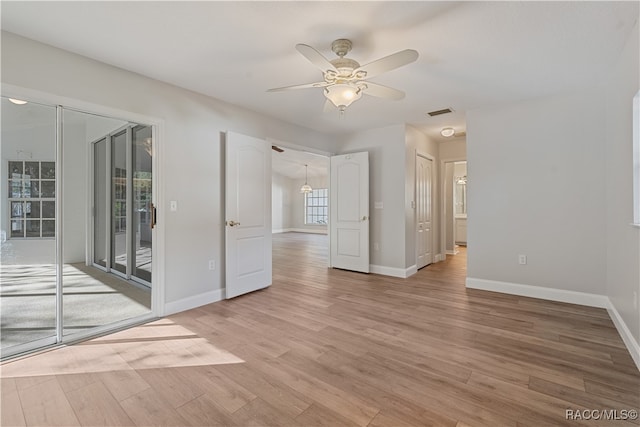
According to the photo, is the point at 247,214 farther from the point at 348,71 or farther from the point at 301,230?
the point at 301,230

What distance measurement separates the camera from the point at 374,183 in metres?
5.34

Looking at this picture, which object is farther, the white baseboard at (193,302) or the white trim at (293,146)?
the white trim at (293,146)

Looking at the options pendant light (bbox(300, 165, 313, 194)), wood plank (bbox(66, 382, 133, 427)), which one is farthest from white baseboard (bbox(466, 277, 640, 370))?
pendant light (bbox(300, 165, 313, 194))

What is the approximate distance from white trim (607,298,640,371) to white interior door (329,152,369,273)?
3101 millimetres

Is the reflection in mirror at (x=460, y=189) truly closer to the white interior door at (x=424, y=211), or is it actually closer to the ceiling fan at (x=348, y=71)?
the white interior door at (x=424, y=211)

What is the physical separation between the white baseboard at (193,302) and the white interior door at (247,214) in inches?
5.4

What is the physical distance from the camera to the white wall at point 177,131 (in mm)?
2467

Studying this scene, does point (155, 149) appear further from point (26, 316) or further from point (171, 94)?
point (26, 316)

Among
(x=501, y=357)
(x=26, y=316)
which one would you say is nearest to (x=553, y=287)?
(x=501, y=357)

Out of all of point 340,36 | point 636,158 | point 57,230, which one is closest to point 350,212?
point 340,36

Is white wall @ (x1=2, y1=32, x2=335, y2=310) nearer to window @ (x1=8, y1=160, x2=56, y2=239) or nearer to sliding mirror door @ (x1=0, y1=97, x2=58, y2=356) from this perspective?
sliding mirror door @ (x1=0, y1=97, x2=58, y2=356)

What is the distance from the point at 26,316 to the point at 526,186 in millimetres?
5822

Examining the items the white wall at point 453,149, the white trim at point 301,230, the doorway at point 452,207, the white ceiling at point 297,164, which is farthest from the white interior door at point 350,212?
the white trim at point 301,230

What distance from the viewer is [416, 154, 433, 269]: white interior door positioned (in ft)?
17.9
